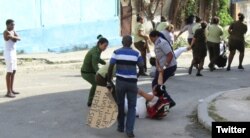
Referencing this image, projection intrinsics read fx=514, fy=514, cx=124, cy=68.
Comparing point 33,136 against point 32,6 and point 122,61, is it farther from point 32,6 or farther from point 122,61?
point 32,6

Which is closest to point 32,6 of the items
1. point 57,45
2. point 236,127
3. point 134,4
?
point 57,45

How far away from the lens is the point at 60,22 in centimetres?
1900

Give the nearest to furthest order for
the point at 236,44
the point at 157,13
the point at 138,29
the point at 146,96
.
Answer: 1. the point at 146,96
2. the point at 138,29
3. the point at 236,44
4. the point at 157,13

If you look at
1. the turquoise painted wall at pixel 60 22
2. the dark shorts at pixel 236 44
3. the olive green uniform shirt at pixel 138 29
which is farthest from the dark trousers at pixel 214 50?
the turquoise painted wall at pixel 60 22

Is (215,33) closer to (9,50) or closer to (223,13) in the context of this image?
(9,50)

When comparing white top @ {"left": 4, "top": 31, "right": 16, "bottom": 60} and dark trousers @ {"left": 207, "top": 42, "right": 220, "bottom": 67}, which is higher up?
white top @ {"left": 4, "top": 31, "right": 16, "bottom": 60}

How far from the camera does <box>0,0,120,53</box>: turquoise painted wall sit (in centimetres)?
1780

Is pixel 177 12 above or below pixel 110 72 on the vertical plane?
above

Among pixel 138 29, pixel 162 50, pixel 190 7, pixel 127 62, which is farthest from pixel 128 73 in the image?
pixel 190 7

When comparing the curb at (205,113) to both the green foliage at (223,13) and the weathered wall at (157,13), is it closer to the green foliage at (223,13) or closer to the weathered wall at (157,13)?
the weathered wall at (157,13)

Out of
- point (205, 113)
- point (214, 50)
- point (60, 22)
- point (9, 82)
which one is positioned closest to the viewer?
point (205, 113)

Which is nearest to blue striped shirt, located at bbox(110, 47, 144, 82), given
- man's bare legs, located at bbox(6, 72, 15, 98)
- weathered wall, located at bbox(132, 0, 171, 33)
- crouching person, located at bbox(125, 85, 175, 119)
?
crouching person, located at bbox(125, 85, 175, 119)

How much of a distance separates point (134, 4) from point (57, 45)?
4.92 meters

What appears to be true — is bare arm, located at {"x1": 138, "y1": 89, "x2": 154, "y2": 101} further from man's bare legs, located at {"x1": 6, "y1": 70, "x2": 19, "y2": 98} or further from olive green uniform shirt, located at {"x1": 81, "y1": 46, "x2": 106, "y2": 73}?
man's bare legs, located at {"x1": 6, "y1": 70, "x2": 19, "y2": 98}
